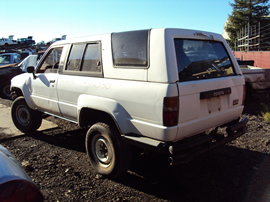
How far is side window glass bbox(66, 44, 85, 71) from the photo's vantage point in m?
4.24

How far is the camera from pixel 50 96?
4.76 meters

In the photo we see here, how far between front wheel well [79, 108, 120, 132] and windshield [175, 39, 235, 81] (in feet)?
4.11

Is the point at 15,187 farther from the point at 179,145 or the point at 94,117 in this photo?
the point at 94,117

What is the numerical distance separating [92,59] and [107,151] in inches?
58.8

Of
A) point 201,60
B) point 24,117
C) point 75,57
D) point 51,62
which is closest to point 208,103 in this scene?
point 201,60

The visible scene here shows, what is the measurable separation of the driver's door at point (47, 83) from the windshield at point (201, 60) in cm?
242

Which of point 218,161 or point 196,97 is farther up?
point 196,97

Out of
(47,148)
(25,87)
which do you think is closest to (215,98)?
(47,148)

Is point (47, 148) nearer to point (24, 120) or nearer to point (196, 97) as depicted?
point (24, 120)

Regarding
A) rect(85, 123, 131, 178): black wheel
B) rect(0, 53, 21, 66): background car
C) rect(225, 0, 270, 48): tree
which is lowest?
rect(85, 123, 131, 178): black wheel

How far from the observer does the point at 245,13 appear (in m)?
37.5

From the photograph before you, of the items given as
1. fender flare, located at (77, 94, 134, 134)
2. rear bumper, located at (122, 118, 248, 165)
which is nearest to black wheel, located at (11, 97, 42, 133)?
fender flare, located at (77, 94, 134, 134)

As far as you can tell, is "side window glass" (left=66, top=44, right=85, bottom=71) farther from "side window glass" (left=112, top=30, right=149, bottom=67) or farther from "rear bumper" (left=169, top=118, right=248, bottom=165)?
"rear bumper" (left=169, top=118, right=248, bottom=165)

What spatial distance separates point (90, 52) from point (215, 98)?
2106 mm
